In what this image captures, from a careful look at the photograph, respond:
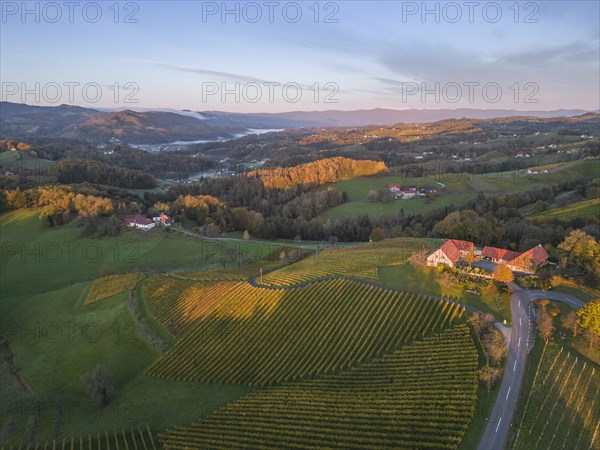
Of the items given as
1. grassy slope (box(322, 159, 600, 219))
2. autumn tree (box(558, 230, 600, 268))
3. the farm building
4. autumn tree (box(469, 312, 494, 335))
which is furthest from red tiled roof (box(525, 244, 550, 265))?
the farm building

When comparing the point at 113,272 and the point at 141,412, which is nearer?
the point at 141,412

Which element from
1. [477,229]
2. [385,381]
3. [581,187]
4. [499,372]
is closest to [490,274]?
[499,372]

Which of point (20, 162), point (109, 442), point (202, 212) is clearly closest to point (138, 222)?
point (202, 212)

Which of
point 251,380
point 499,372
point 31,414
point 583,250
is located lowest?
point 31,414

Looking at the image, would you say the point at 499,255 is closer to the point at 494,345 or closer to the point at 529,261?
the point at 529,261

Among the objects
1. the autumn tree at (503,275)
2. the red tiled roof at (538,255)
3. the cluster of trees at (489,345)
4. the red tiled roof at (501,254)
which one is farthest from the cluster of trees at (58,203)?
the red tiled roof at (538,255)

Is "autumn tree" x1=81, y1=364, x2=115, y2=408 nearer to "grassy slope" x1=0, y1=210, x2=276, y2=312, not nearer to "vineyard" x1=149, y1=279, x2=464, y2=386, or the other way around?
"vineyard" x1=149, y1=279, x2=464, y2=386

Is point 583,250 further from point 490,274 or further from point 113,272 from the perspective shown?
point 113,272
